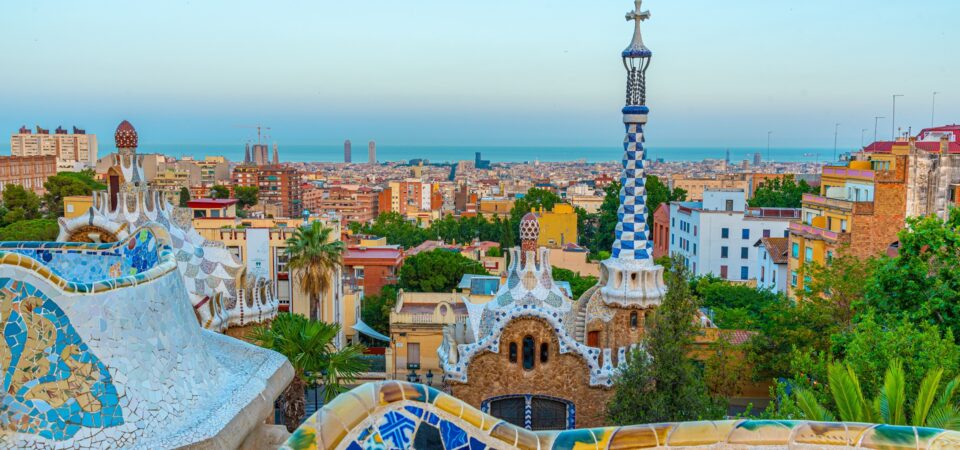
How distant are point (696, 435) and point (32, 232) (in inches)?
1475

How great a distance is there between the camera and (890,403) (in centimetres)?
903

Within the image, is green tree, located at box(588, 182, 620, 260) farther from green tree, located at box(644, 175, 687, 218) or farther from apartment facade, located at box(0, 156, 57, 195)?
apartment facade, located at box(0, 156, 57, 195)

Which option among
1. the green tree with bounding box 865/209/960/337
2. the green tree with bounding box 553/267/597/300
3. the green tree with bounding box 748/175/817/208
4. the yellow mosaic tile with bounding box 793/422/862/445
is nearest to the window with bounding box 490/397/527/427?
the green tree with bounding box 865/209/960/337

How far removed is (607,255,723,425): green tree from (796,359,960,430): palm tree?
2754mm

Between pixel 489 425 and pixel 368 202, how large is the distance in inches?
4693

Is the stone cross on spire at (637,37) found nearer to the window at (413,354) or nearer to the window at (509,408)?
the window at (509,408)

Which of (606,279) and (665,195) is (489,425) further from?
(665,195)

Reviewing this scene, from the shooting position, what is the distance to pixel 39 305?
662 cm

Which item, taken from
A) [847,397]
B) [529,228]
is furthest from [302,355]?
[847,397]

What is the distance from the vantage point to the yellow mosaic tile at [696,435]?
15.0ft

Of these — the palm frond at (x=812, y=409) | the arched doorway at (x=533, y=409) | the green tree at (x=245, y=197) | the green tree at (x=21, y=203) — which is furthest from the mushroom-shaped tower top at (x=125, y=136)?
the green tree at (x=245, y=197)

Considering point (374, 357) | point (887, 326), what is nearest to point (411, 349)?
point (374, 357)

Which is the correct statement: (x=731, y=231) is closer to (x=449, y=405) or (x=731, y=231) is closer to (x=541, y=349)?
(x=541, y=349)

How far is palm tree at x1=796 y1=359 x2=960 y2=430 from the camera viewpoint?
890 cm
